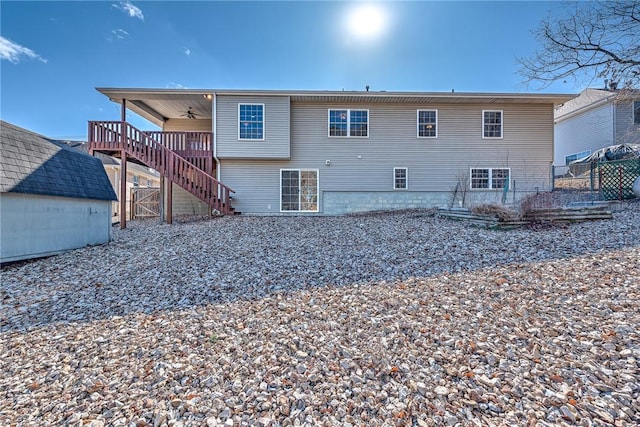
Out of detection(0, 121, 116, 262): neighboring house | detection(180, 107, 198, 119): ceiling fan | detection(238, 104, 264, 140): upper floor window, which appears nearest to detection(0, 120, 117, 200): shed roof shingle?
detection(0, 121, 116, 262): neighboring house

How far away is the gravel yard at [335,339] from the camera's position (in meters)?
2.02

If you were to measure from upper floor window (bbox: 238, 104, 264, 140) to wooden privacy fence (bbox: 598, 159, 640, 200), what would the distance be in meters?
13.0

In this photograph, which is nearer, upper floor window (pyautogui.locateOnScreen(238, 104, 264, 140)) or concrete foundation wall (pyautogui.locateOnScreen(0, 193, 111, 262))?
concrete foundation wall (pyautogui.locateOnScreen(0, 193, 111, 262))

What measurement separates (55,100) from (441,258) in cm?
2152

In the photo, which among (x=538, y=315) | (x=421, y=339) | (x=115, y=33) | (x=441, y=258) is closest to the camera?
(x=421, y=339)

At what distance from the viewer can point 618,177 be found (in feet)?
34.4

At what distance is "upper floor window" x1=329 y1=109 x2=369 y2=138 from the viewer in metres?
12.6

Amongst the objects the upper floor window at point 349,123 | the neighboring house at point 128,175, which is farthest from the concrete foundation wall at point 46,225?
the upper floor window at point 349,123

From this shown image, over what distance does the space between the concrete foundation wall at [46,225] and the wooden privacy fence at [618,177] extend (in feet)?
54.8

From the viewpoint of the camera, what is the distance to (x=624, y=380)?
2.13 meters

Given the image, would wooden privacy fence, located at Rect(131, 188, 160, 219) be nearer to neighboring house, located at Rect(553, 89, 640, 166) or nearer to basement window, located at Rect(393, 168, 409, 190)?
basement window, located at Rect(393, 168, 409, 190)

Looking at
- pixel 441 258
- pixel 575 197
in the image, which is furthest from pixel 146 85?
pixel 575 197

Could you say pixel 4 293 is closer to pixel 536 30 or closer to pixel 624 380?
pixel 624 380

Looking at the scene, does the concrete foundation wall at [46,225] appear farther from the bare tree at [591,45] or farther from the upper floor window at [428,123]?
Result: the bare tree at [591,45]
